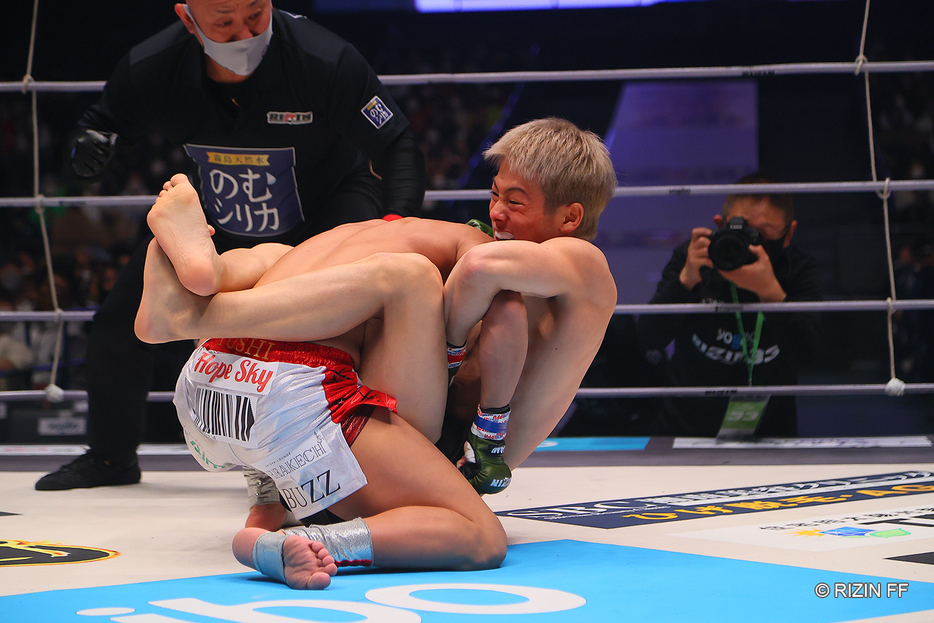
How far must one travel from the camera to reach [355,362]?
1.27 meters

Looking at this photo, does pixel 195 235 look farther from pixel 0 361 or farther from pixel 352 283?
pixel 0 361

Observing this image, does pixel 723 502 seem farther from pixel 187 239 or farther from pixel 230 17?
pixel 230 17

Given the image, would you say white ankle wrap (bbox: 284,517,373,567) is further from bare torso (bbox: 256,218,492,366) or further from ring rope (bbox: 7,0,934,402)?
ring rope (bbox: 7,0,934,402)

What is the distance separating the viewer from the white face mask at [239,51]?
5.63 feet

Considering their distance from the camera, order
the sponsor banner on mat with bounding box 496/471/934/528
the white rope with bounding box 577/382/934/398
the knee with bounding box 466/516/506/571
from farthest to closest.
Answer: the white rope with bounding box 577/382/934/398
the sponsor banner on mat with bounding box 496/471/934/528
the knee with bounding box 466/516/506/571

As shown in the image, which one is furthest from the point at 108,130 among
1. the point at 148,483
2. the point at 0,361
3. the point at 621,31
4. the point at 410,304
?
the point at 621,31

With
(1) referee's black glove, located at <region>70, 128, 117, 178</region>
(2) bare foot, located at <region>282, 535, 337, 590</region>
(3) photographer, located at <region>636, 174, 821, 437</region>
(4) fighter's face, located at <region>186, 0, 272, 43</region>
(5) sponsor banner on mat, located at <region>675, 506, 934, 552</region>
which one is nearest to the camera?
(2) bare foot, located at <region>282, 535, 337, 590</region>

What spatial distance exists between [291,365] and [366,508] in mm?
213

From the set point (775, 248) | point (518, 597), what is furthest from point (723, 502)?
point (775, 248)

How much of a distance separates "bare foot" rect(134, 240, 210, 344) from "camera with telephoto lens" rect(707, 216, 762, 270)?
4.68ft

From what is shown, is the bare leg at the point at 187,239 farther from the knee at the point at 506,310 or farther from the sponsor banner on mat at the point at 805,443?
the sponsor banner on mat at the point at 805,443

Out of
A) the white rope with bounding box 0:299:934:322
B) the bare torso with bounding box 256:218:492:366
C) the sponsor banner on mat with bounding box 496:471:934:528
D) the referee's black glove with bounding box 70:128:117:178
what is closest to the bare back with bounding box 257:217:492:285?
the bare torso with bounding box 256:218:492:366

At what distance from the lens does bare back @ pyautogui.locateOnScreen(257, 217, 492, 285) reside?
127cm

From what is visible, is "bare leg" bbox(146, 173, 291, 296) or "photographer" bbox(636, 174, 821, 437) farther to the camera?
"photographer" bbox(636, 174, 821, 437)
